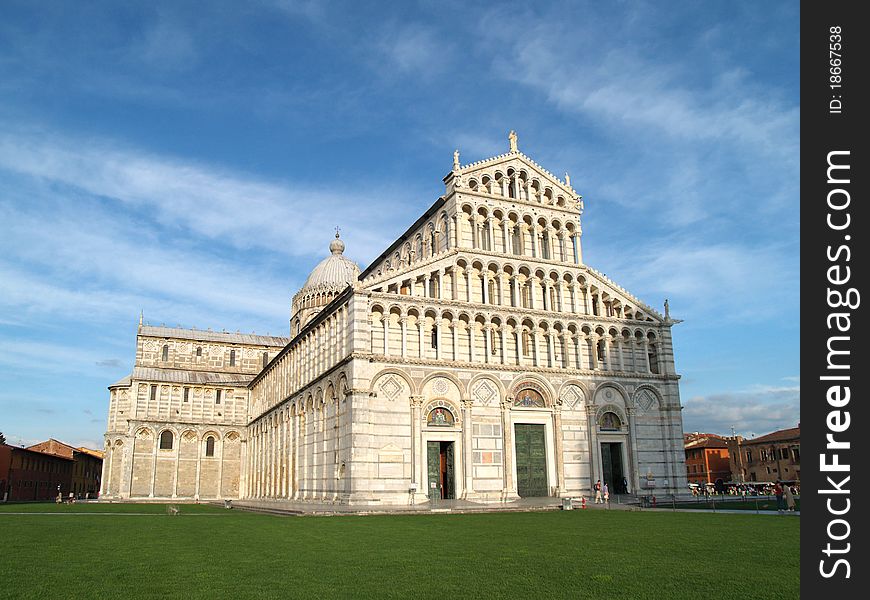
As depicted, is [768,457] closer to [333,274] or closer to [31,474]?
[333,274]

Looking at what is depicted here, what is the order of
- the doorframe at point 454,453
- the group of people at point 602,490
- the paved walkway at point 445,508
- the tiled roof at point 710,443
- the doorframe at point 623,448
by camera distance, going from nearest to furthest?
the paved walkway at point 445,508, the doorframe at point 454,453, the group of people at point 602,490, the doorframe at point 623,448, the tiled roof at point 710,443

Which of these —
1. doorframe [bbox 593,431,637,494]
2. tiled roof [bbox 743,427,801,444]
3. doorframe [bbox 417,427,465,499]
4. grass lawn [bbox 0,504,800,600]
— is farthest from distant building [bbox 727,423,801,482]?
grass lawn [bbox 0,504,800,600]

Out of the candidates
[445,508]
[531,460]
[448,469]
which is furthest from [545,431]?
[445,508]

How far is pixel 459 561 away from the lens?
1328 cm

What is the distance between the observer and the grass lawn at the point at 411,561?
10297 millimetres

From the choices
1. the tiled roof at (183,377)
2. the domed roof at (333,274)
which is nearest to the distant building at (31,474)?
the tiled roof at (183,377)

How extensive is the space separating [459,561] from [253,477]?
168ft

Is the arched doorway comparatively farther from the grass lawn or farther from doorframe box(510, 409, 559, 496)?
the grass lawn

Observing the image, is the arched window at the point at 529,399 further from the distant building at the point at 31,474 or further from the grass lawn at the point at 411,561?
the distant building at the point at 31,474

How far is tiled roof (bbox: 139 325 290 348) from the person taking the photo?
72062mm

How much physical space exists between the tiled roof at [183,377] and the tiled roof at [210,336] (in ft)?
14.6

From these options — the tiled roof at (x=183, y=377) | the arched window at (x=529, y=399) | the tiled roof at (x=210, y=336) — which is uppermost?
the tiled roof at (x=210, y=336)
